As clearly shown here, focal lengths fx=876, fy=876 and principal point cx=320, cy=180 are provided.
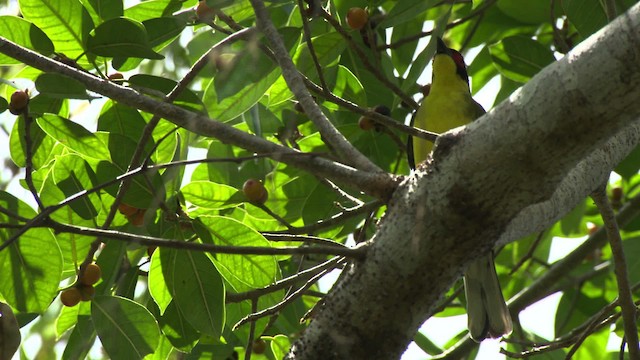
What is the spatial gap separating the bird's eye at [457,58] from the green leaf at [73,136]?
6.78 ft

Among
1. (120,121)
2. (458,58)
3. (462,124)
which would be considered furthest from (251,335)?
(458,58)

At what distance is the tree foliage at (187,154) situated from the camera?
2027 millimetres

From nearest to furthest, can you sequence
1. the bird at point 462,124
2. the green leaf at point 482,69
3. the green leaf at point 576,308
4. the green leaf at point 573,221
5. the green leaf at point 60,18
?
the green leaf at point 60,18, the bird at point 462,124, the green leaf at point 482,69, the green leaf at point 573,221, the green leaf at point 576,308

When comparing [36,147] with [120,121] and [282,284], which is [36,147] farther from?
[282,284]

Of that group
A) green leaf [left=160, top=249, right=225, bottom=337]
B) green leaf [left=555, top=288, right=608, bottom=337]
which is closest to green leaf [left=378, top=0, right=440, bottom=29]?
green leaf [left=160, top=249, right=225, bottom=337]

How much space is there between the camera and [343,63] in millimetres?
3410

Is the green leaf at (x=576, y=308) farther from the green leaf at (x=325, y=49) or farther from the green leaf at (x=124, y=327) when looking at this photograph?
the green leaf at (x=124, y=327)

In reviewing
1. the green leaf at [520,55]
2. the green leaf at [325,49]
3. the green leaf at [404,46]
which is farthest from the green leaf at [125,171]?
the green leaf at [520,55]

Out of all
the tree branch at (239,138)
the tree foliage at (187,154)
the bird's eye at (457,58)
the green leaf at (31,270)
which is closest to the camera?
the tree branch at (239,138)

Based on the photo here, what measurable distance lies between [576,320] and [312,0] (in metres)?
2.29

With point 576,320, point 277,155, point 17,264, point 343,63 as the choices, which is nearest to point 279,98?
point 343,63

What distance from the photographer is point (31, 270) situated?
231 centimetres

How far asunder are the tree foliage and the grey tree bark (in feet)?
0.28

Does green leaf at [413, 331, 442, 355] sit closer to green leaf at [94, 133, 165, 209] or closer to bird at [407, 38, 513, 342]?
bird at [407, 38, 513, 342]
